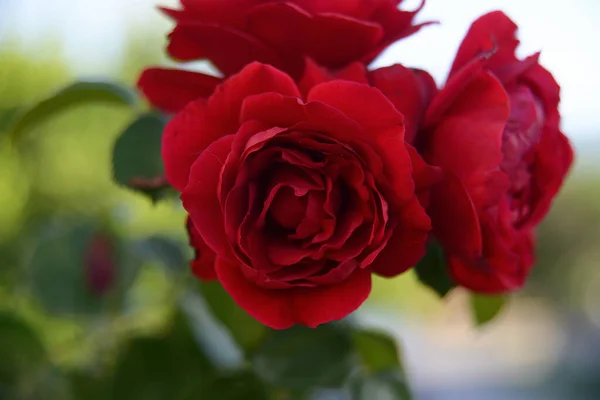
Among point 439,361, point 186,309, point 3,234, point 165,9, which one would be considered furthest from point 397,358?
point 439,361

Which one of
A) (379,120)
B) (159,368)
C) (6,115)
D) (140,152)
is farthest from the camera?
(6,115)

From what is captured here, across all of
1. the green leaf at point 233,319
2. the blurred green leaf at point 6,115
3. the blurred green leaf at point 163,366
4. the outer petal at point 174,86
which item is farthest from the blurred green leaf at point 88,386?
the blurred green leaf at point 6,115

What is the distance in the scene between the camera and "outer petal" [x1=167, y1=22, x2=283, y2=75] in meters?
0.26

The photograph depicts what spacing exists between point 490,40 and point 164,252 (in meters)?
0.30

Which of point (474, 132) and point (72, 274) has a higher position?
point (474, 132)

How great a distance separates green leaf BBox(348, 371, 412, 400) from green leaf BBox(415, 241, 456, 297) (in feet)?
0.42

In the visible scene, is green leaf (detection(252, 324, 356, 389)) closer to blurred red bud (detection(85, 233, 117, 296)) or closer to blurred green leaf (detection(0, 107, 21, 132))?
blurred red bud (detection(85, 233, 117, 296))

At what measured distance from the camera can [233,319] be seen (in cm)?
38

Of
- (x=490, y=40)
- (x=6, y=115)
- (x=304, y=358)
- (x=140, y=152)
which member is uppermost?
(x=490, y=40)


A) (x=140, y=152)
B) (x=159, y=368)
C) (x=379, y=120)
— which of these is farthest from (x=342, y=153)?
(x=159, y=368)

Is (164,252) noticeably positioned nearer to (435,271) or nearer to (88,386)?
(88,386)

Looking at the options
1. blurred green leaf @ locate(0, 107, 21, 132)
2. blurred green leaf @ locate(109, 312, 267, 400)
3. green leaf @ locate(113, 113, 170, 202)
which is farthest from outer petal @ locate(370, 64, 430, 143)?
blurred green leaf @ locate(0, 107, 21, 132)

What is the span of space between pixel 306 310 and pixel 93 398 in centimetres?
30

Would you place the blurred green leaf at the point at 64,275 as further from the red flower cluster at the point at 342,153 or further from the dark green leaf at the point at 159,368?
the red flower cluster at the point at 342,153
